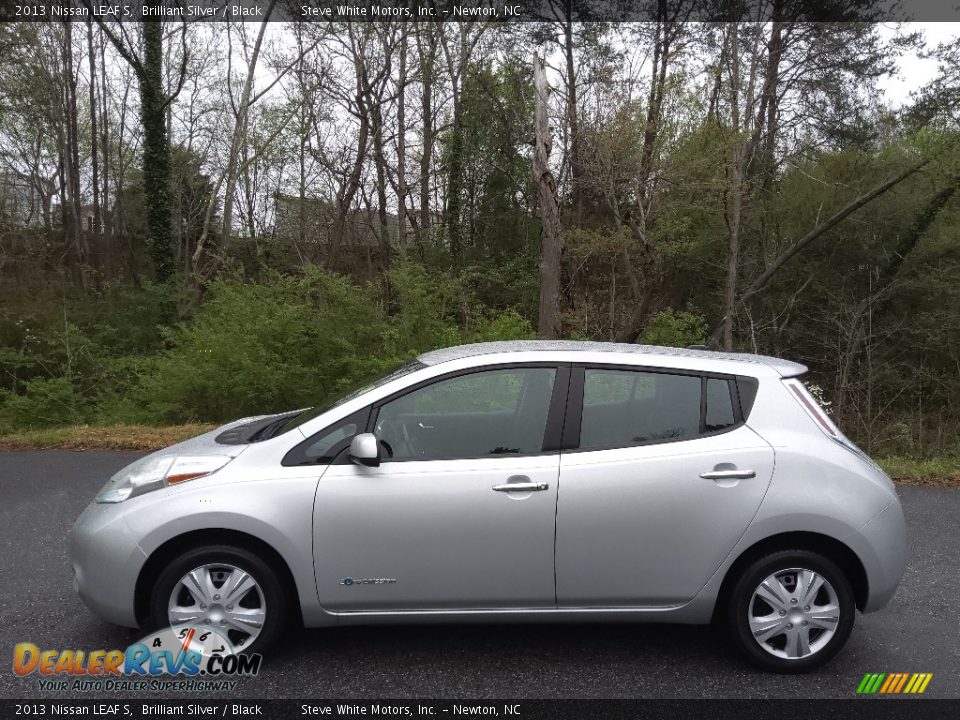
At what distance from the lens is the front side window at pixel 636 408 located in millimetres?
3572

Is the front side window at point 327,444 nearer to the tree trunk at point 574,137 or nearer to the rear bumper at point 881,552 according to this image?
the rear bumper at point 881,552

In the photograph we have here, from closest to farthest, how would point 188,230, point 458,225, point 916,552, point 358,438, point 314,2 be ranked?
point 358,438
point 916,552
point 314,2
point 188,230
point 458,225

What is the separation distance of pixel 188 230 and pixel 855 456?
25030 millimetres

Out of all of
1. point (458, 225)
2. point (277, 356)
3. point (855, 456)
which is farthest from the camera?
point (458, 225)

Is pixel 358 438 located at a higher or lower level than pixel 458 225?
lower

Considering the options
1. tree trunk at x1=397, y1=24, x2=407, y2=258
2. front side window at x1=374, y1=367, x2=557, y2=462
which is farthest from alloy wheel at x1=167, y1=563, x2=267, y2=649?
tree trunk at x1=397, y1=24, x2=407, y2=258

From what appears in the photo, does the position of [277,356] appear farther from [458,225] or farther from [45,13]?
[45,13]

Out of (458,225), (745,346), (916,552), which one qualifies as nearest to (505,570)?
(916,552)

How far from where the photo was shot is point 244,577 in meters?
3.43

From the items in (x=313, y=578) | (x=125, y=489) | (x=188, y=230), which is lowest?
(x=313, y=578)

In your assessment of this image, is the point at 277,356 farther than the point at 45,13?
No

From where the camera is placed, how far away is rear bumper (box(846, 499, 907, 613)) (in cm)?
345

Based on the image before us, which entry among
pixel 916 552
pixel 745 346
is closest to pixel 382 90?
pixel 745 346

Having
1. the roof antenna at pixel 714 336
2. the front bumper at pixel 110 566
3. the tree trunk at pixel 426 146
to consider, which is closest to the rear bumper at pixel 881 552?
the front bumper at pixel 110 566
